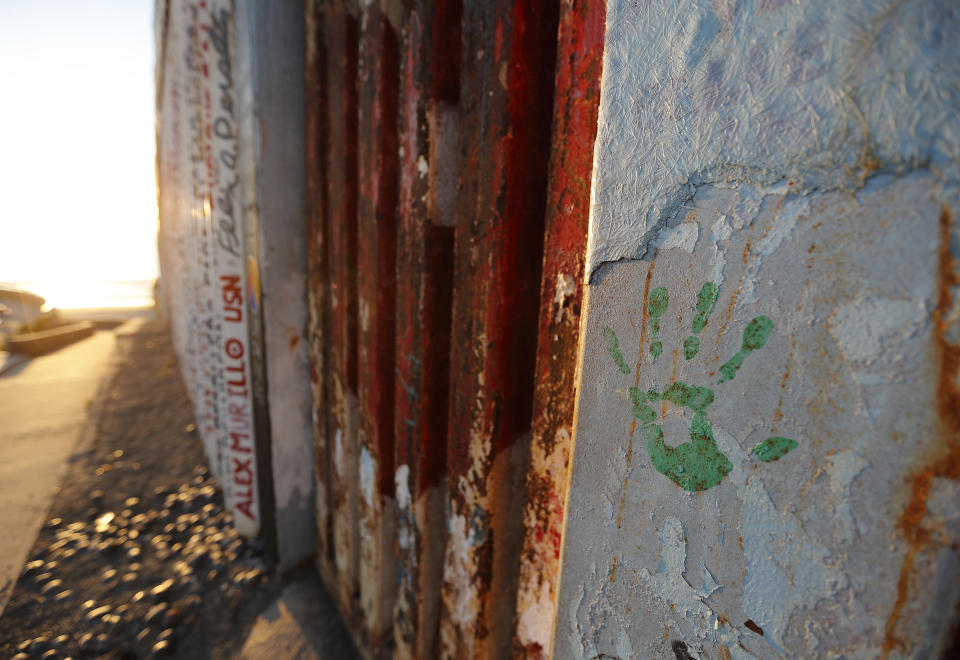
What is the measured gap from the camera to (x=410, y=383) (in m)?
1.09

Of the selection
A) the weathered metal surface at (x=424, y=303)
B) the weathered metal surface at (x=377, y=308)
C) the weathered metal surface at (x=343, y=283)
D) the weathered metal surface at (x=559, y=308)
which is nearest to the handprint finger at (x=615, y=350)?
the weathered metal surface at (x=559, y=308)

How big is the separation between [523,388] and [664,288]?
406 mm

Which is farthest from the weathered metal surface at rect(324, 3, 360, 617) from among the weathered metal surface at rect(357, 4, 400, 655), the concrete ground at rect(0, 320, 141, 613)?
the concrete ground at rect(0, 320, 141, 613)

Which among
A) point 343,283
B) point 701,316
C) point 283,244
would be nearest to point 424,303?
point 343,283

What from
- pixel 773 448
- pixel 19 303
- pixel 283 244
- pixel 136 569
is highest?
Result: pixel 283 244

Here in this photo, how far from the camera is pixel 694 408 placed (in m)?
0.48

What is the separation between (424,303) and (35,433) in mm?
4380

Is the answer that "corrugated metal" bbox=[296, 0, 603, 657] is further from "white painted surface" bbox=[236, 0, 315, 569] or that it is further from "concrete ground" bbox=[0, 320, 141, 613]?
"concrete ground" bbox=[0, 320, 141, 613]

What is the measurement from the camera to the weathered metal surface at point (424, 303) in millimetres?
937

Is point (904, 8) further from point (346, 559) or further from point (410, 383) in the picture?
point (346, 559)

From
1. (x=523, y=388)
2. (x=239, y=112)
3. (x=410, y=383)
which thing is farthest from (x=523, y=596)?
(x=239, y=112)

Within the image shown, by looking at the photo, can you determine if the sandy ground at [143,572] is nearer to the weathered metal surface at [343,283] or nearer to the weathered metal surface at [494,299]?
the weathered metal surface at [343,283]

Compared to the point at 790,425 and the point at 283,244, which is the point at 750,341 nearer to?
the point at 790,425

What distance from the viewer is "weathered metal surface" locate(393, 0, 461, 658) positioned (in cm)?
94
